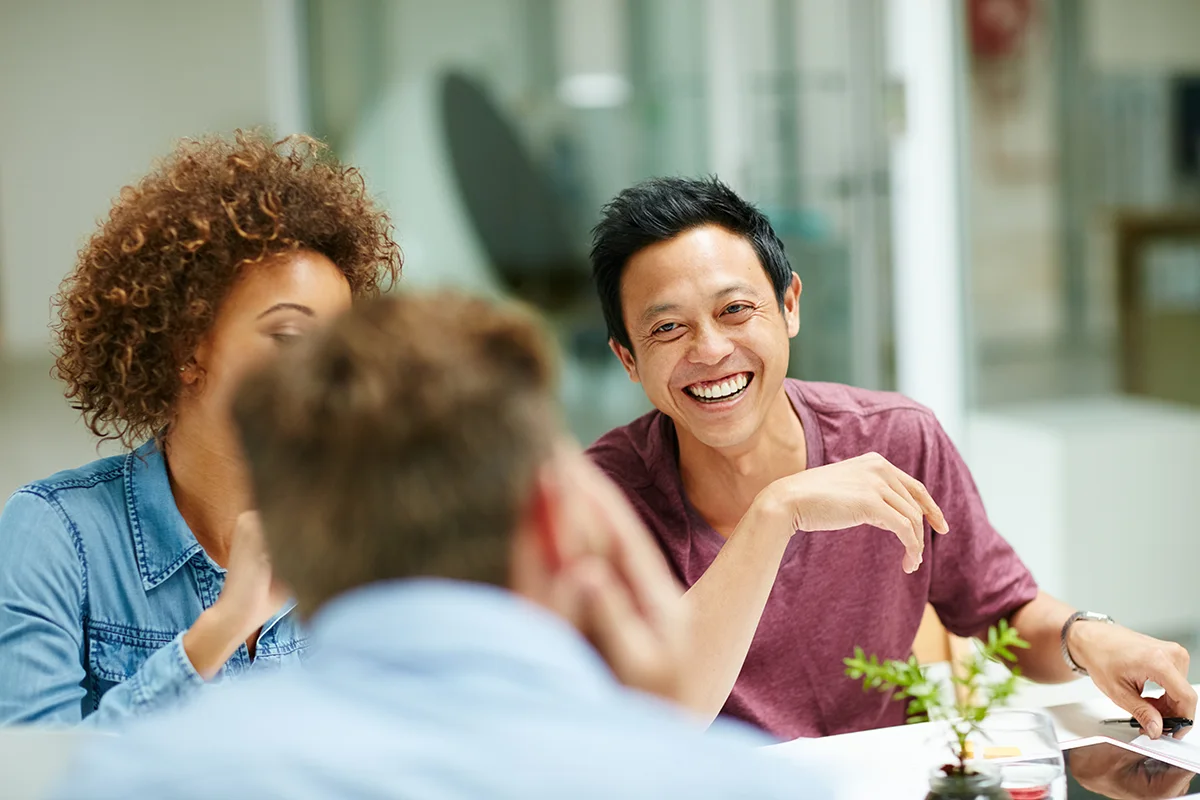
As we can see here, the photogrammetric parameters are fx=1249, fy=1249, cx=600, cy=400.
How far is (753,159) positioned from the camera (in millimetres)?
3807

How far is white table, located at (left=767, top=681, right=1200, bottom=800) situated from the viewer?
52.8 inches

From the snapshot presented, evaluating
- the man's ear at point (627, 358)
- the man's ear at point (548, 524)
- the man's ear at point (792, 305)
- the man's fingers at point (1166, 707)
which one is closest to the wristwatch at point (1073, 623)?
the man's fingers at point (1166, 707)

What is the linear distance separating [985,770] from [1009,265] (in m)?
4.20

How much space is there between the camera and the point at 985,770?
1174mm

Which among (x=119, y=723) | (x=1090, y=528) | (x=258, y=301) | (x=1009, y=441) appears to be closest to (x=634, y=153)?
(x=1009, y=441)

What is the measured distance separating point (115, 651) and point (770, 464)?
89 centimetres

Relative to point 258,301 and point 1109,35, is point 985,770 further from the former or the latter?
point 1109,35

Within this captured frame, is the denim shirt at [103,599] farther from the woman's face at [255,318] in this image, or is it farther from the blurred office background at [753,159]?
the blurred office background at [753,159]

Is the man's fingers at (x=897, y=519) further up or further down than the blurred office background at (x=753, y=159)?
further down

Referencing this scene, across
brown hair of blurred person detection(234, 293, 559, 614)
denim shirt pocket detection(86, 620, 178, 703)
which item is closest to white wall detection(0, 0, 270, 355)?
denim shirt pocket detection(86, 620, 178, 703)

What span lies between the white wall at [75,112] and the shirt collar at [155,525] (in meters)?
2.85

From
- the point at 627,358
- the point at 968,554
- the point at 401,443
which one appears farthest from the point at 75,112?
the point at 401,443

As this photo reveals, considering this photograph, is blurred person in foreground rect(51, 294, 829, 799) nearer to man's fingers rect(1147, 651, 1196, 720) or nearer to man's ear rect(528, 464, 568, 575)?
man's ear rect(528, 464, 568, 575)

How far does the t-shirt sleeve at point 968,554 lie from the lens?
1.76 metres
